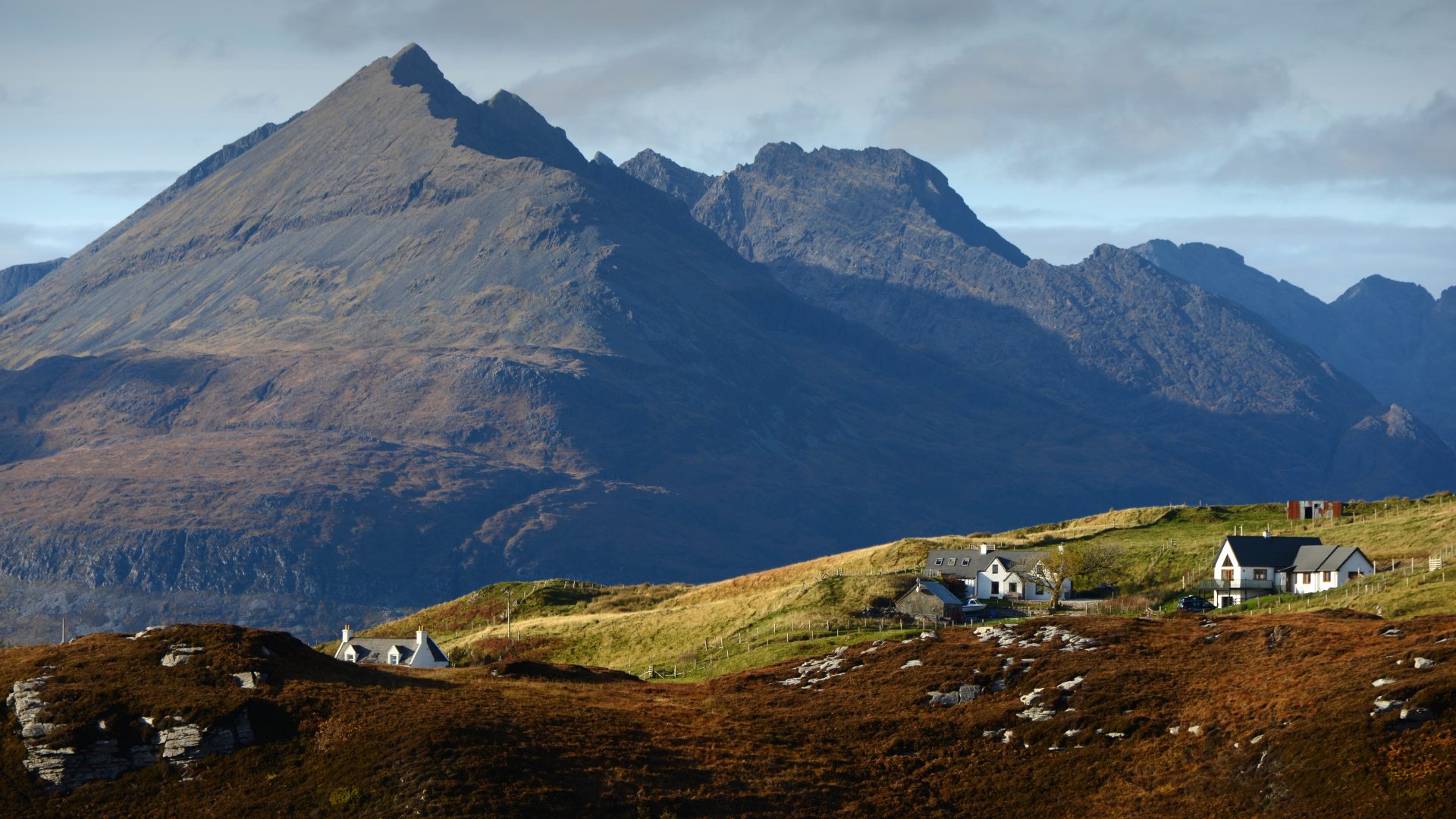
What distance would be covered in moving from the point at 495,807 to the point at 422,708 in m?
11.0

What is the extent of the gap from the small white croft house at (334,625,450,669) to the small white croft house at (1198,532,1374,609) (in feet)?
186

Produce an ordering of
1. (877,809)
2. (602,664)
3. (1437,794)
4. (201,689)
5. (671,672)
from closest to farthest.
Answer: (1437,794) < (877,809) < (201,689) < (671,672) < (602,664)

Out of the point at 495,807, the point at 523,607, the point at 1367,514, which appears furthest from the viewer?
the point at 523,607

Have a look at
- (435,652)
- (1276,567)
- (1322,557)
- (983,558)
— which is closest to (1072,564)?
(983,558)

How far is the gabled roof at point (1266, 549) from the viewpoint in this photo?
12100cm

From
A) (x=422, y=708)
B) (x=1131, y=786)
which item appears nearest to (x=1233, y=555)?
(x=1131, y=786)

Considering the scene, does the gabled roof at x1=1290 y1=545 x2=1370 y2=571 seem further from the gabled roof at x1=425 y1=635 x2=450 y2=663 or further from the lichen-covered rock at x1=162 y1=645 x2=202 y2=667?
the lichen-covered rock at x1=162 y1=645 x2=202 y2=667

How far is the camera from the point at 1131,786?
59.0m

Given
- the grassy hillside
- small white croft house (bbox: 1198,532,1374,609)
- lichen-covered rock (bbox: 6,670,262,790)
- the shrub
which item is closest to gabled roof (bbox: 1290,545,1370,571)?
small white croft house (bbox: 1198,532,1374,609)

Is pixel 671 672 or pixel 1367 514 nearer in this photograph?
pixel 671 672

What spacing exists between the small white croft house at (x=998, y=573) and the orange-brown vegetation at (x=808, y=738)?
5647 cm

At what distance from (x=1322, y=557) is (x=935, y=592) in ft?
93.1

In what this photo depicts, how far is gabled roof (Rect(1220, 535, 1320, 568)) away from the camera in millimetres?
121000

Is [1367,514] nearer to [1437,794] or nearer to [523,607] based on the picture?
[523,607]
